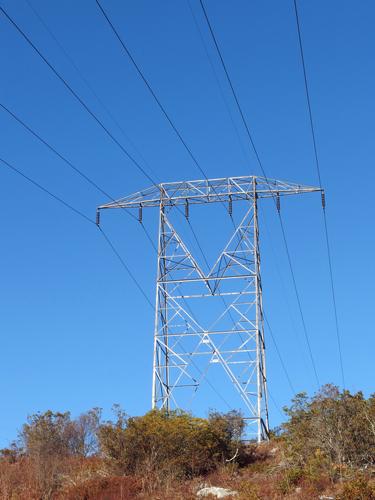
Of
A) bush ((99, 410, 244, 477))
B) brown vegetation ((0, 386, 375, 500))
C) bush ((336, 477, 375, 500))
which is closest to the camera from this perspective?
bush ((336, 477, 375, 500))

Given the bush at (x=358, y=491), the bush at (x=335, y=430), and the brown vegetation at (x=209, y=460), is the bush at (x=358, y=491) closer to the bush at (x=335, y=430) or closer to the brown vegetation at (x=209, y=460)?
the brown vegetation at (x=209, y=460)

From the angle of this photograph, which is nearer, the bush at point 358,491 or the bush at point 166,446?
the bush at point 358,491

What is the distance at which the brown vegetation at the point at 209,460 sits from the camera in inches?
944

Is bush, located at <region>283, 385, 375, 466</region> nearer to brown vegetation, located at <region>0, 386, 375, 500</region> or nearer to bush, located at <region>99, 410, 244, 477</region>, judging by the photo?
brown vegetation, located at <region>0, 386, 375, 500</region>

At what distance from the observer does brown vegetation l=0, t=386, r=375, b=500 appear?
78.6 ft

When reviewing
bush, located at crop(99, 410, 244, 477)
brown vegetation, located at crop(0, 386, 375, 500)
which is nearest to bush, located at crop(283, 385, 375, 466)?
brown vegetation, located at crop(0, 386, 375, 500)

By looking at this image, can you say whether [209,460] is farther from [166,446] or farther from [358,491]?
[358,491]

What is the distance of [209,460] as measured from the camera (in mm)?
28625

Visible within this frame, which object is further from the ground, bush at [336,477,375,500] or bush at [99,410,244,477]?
bush at [99,410,244,477]

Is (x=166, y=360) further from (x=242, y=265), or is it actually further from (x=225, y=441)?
(x=225, y=441)

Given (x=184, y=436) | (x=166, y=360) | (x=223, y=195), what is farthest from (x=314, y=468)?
(x=223, y=195)

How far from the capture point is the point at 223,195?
4159cm

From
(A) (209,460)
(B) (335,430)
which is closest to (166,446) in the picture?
(A) (209,460)

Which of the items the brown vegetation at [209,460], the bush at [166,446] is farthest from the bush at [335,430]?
the bush at [166,446]
